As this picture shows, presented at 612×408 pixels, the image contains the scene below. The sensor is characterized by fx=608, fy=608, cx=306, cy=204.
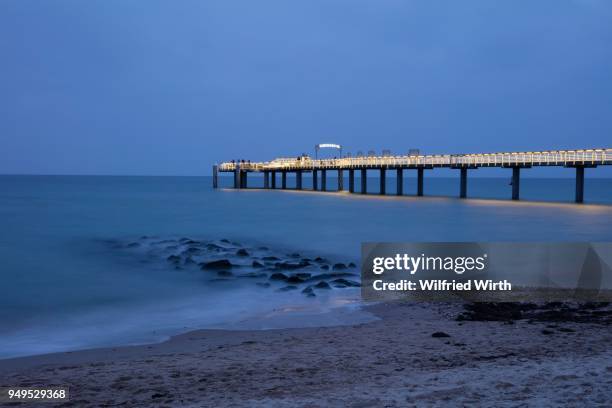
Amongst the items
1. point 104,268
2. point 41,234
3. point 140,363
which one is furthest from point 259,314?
point 41,234

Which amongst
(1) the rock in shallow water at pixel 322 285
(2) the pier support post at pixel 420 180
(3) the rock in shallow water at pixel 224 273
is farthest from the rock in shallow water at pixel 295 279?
(2) the pier support post at pixel 420 180

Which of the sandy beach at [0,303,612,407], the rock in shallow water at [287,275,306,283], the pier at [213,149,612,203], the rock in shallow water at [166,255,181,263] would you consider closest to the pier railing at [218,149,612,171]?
the pier at [213,149,612,203]

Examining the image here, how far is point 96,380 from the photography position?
6.51 meters

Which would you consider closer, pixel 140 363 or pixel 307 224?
pixel 140 363

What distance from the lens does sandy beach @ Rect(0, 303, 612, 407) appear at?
18.0ft

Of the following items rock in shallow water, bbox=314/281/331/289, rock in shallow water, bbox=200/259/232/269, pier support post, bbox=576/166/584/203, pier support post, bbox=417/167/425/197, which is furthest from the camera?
pier support post, bbox=417/167/425/197

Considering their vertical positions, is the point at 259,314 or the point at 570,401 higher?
the point at 570,401

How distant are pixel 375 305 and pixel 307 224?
19.9 m

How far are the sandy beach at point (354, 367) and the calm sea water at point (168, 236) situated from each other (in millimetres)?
1331

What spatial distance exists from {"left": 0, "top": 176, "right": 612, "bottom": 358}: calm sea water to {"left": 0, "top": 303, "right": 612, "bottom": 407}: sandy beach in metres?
1.33

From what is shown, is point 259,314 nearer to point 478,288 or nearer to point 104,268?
point 478,288

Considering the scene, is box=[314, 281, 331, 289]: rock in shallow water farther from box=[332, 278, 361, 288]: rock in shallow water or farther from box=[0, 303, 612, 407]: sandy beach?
box=[0, 303, 612, 407]: sandy beach

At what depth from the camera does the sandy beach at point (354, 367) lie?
5500 millimetres

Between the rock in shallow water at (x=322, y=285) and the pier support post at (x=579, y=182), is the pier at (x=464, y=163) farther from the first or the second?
the rock in shallow water at (x=322, y=285)
